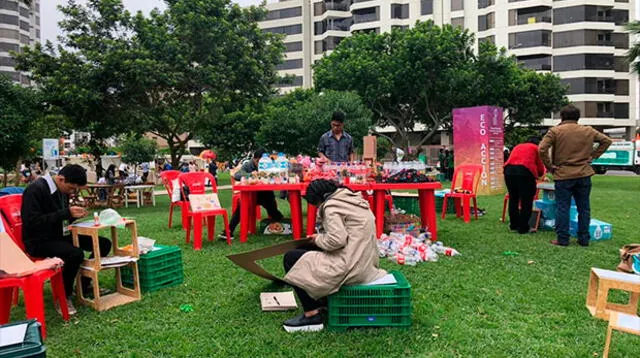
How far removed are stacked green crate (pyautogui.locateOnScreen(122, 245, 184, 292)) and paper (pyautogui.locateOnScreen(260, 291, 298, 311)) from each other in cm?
113

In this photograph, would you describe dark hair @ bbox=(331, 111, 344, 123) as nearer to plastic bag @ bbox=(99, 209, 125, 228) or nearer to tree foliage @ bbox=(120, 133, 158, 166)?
plastic bag @ bbox=(99, 209, 125, 228)

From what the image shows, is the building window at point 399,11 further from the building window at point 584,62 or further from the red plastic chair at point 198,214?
the red plastic chair at point 198,214

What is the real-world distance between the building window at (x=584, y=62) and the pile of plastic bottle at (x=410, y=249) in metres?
38.0

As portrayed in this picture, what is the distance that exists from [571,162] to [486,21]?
38.1 meters

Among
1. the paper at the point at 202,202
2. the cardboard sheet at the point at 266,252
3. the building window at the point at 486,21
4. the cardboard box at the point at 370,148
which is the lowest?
the cardboard sheet at the point at 266,252

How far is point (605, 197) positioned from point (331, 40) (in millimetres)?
38805

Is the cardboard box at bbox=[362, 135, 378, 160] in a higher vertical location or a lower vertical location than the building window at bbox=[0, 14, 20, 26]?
lower

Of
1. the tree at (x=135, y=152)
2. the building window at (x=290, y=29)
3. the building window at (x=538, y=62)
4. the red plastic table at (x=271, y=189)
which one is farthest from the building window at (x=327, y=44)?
the red plastic table at (x=271, y=189)

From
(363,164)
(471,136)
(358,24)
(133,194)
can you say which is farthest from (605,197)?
(358,24)

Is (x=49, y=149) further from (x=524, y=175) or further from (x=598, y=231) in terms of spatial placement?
(x=598, y=231)

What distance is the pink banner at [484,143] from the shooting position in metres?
15.0

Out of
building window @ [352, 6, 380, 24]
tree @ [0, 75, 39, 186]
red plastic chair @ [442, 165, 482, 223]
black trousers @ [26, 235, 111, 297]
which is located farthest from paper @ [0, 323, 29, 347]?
building window @ [352, 6, 380, 24]

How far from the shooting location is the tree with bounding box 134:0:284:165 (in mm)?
13305

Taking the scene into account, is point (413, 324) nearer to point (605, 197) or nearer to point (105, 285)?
point (105, 285)
